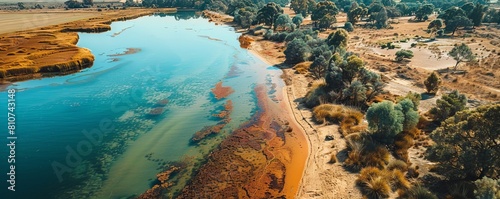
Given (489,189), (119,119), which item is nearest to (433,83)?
(489,189)

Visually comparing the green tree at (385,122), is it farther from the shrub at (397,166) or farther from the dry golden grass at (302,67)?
the dry golden grass at (302,67)

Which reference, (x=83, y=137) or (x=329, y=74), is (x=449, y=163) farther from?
(x=83, y=137)

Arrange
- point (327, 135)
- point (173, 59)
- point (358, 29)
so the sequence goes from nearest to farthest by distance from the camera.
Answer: point (327, 135)
point (173, 59)
point (358, 29)

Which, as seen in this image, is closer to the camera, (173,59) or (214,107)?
(214,107)

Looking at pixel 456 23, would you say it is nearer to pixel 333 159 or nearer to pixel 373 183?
pixel 333 159

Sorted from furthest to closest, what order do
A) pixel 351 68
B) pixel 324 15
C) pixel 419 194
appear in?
pixel 324 15
pixel 351 68
pixel 419 194

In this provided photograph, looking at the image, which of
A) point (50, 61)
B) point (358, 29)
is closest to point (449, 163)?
point (50, 61)

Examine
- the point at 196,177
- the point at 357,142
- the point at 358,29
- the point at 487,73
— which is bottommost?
the point at 196,177
